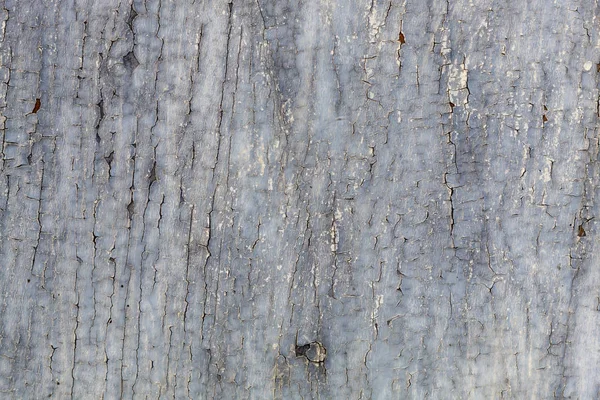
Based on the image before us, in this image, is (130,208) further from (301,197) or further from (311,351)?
(311,351)

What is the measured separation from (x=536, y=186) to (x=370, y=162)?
0.41 meters

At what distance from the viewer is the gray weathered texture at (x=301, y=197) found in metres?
1.29

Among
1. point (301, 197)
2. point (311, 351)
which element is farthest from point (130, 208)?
point (311, 351)

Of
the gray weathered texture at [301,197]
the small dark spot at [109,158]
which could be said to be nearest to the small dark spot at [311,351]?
the gray weathered texture at [301,197]

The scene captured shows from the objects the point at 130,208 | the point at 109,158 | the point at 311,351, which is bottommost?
the point at 311,351

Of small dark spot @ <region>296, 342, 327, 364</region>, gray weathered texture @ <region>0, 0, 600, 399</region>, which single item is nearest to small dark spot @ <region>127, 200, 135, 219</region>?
gray weathered texture @ <region>0, 0, 600, 399</region>

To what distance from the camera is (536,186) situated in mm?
1299

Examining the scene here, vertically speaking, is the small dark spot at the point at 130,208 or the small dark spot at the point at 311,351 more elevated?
the small dark spot at the point at 130,208

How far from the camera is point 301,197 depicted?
4.29 feet

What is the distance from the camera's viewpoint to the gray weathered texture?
4.25ft

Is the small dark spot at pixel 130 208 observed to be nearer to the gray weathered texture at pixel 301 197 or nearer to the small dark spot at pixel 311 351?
the gray weathered texture at pixel 301 197

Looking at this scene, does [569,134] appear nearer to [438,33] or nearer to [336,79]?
[438,33]

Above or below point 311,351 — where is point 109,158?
above

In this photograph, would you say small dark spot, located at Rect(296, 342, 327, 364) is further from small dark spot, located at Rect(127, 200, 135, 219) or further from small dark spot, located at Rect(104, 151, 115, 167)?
small dark spot, located at Rect(104, 151, 115, 167)
